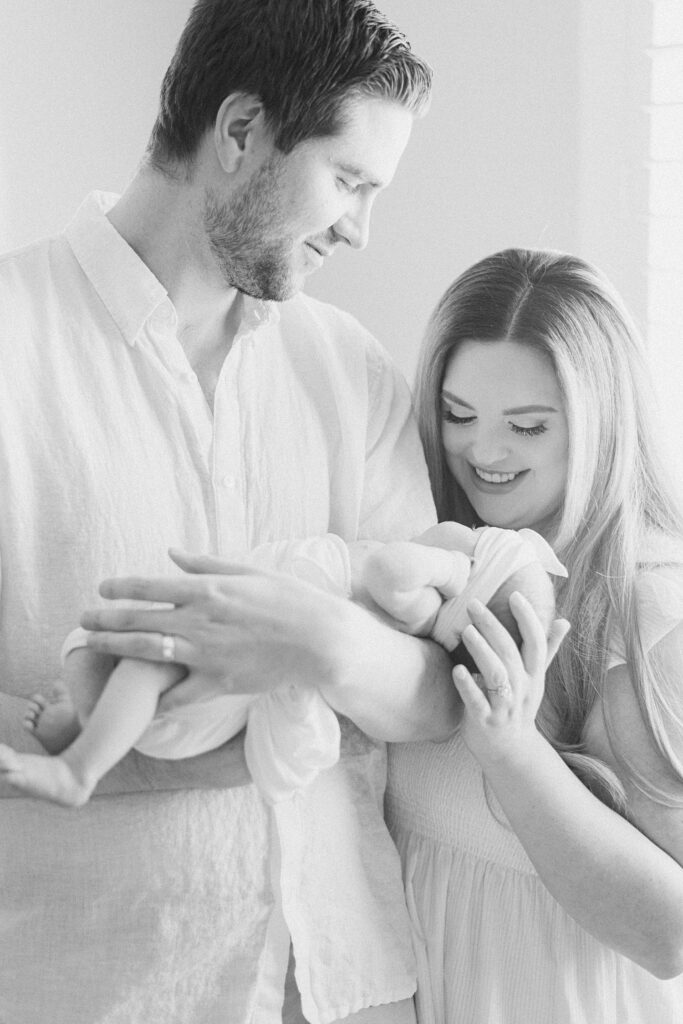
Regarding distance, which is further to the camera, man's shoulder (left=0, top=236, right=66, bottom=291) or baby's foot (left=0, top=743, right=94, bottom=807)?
man's shoulder (left=0, top=236, right=66, bottom=291)

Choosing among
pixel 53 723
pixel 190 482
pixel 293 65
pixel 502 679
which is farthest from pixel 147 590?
pixel 293 65

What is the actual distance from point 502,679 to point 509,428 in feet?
1.57

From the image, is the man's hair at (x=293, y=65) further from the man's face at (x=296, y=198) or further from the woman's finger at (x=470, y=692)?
the woman's finger at (x=470, y=692)

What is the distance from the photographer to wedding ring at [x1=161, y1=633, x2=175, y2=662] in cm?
111

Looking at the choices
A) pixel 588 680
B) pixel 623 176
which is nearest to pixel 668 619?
pixel 588 680

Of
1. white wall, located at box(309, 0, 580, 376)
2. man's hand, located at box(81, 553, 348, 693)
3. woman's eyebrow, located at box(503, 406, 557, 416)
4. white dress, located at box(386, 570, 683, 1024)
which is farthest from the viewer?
white wall, located at box(309, 0, 580, 376)

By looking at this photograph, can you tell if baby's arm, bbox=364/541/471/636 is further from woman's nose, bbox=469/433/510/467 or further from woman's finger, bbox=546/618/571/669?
woman's nose, bbox=469/433/510/467

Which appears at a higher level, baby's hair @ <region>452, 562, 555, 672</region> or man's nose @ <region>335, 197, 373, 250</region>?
man's nose @ <region>335, 197, 373, 250</region>

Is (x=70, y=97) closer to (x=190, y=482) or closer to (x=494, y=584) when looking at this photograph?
(x=190, y=482)

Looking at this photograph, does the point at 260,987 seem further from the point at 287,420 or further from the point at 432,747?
the point at 287,420

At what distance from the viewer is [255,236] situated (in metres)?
1.39

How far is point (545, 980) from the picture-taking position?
58.1 inches

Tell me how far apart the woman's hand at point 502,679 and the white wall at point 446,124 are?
Result: 3.71ft

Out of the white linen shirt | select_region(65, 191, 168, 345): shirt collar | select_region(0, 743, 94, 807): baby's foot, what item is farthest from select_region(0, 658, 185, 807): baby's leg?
select_region(65, 191, 168, 345): shirt collar
